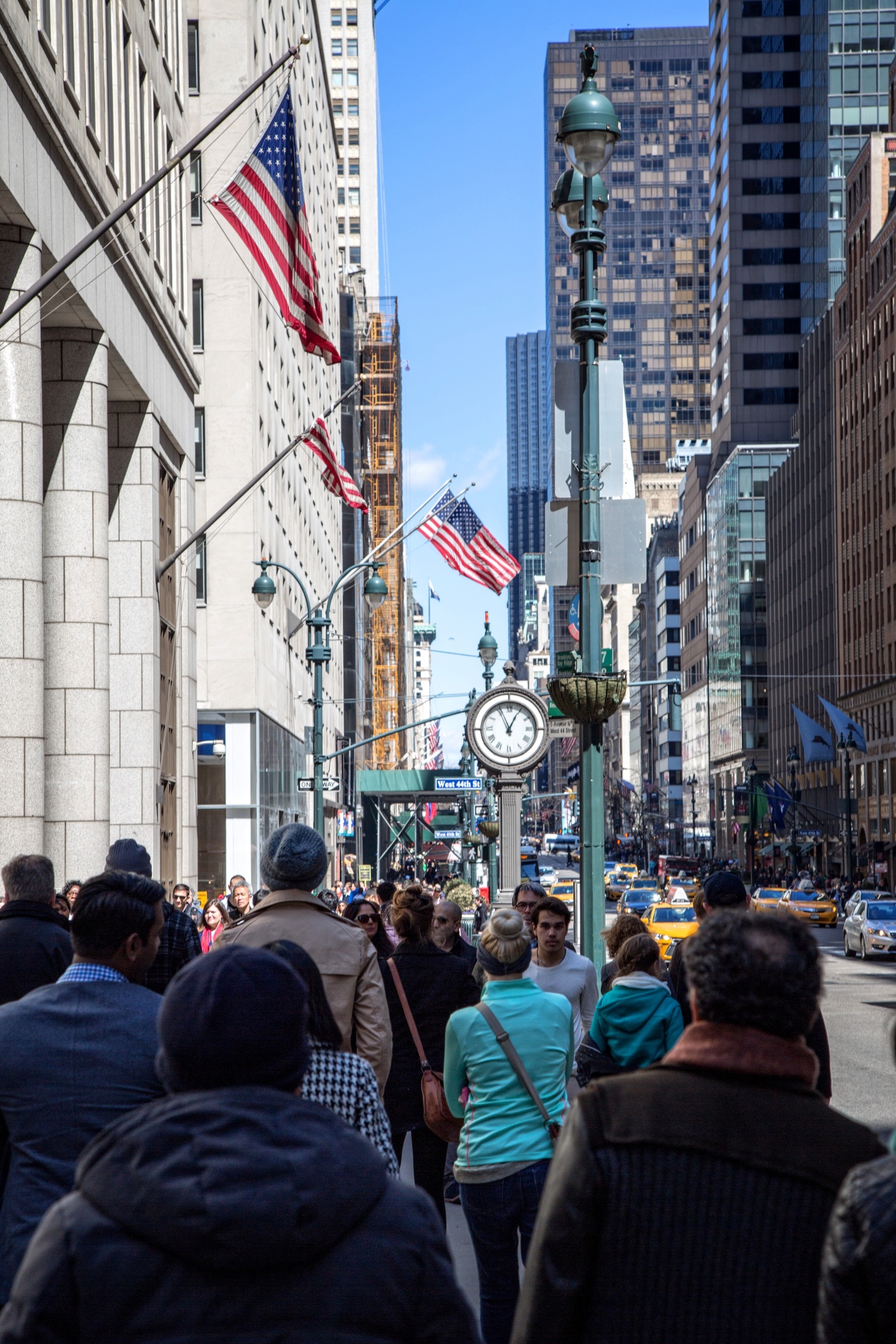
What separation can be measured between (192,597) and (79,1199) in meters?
29.0

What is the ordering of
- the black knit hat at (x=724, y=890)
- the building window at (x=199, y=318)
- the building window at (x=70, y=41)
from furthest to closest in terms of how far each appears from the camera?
the building window at (x=199, y=318)
the building window at (x=70, y=41)
the black knit hat at (x=724, y=890)

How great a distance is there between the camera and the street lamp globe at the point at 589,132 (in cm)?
1160

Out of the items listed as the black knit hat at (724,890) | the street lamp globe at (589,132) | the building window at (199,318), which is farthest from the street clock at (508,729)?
the building window at (199,318)

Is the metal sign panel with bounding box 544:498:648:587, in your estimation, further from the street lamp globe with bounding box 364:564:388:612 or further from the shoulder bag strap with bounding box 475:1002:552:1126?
the street lamp globe with bounding box 364:564:388:612

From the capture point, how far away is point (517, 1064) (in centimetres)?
638

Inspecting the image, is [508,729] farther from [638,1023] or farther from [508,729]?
[638,1023]

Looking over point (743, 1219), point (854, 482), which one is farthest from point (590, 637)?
point (854, 482)

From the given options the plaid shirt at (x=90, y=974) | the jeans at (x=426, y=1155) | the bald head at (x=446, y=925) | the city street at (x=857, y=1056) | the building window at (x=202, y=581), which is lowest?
the city street at (x=857, y=1056)

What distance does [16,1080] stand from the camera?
4328 millimetres

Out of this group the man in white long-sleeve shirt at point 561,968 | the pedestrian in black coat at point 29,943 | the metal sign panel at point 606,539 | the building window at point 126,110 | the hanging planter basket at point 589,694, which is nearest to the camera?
the pedestrian in black coat at point 29,943

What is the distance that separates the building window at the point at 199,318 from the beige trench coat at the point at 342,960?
36.2 meters

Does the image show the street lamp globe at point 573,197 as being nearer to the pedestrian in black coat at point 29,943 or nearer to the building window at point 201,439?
the pedestrian in black coat at point 29,943

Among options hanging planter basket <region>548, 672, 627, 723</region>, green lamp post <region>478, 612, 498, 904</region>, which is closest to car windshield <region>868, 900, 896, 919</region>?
green lamp post <region>478, 612, 498, 904</region>

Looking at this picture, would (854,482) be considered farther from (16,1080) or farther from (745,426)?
(16,1080)
